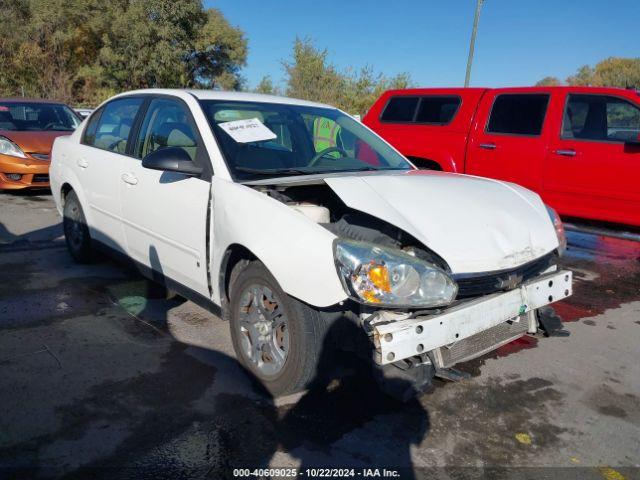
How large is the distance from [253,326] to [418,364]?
96 cm

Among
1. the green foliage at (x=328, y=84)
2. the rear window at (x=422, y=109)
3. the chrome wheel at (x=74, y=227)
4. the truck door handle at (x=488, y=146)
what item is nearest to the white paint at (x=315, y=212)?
the chrome wheel at (x=74, y=227)

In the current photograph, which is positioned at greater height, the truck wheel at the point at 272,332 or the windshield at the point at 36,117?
the windshield at the point at 36,117

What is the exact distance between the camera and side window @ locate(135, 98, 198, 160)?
3.66 meters

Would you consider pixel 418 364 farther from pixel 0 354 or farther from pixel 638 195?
pixel 638 195

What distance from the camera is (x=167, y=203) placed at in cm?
361

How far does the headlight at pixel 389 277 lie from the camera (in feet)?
7.99

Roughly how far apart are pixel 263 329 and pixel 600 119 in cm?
518

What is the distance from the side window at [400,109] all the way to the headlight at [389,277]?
546 centimetres

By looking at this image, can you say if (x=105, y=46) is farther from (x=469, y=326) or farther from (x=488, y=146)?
(x=469, y=326)

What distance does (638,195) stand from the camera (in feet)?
18.6

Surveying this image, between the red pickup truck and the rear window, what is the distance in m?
0.02

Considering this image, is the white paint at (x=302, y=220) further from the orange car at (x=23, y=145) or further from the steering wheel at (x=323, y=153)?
the orange car at (x=23, y=145)

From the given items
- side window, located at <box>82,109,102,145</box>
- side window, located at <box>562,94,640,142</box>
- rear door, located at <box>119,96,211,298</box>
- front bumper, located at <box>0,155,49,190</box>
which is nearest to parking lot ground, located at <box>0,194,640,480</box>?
rear door, located at <box>119,96,211,298</box>

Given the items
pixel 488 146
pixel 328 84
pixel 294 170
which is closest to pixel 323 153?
pixel 294 170
